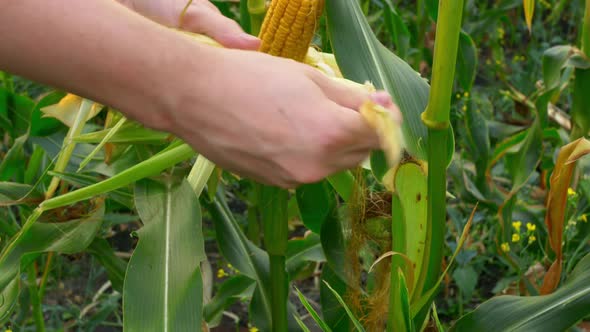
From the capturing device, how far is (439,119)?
3.11 feet

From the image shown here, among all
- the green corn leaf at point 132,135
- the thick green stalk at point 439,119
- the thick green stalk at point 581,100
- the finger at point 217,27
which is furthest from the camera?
the thick green stalk at point 581,100

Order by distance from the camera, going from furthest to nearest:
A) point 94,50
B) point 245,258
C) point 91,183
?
point 245,258 → point 91,183 → point 94,50

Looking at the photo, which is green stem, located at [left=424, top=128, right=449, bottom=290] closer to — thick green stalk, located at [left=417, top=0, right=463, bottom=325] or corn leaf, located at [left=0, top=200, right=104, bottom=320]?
thick green stalk, located at [left=417, top=0, right=463, bottom=325]

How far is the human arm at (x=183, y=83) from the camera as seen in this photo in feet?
1.87

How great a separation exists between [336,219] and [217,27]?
368 mm

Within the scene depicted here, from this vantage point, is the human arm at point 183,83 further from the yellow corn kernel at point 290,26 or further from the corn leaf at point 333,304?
the corn leaf at point 333,304

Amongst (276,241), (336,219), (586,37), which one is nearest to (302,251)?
(276,241)

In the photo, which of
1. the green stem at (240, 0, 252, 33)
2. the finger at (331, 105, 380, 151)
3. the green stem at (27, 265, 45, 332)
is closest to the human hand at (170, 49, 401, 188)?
the finger at (331, 105, 380, 151)

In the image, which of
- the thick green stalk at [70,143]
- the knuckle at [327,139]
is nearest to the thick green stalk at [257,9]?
the thick green stalk at [70,143]

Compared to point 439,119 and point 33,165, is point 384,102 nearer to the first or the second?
point 439,119

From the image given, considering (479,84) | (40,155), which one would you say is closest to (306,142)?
(40,155)

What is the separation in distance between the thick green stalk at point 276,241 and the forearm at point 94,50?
704 mm

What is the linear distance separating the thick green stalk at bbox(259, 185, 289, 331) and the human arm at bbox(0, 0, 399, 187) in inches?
26.8

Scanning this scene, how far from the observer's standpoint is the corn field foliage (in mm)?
1048
